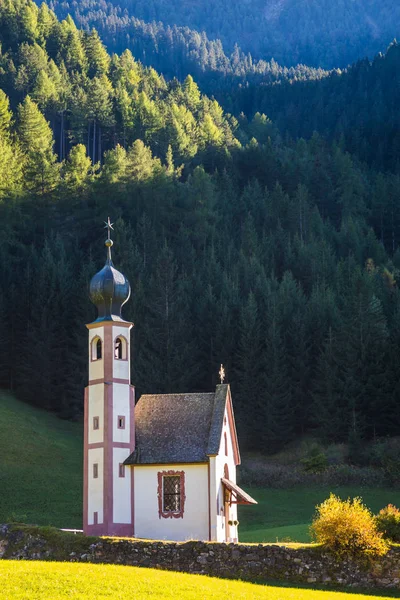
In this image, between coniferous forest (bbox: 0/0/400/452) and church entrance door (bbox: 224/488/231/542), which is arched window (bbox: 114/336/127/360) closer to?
church entrance door (bbox: 224/488/231/542)

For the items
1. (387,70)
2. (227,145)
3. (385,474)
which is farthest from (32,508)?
(387,70)

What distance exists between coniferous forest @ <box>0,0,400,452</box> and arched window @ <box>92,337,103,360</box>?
29.1 m

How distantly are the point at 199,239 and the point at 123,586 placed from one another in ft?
261

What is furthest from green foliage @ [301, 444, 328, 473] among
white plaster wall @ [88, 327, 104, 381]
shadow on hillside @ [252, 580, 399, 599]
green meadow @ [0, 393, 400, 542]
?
shadow on hillside @ [252, 580, 399, 599]

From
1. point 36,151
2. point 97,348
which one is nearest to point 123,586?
point 97,348

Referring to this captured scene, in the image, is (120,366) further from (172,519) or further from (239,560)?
(239,560)

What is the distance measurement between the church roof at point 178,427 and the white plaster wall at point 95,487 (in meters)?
1.25

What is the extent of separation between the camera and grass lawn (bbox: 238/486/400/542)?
54016mm

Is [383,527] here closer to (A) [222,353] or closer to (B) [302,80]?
(A) [222,353]

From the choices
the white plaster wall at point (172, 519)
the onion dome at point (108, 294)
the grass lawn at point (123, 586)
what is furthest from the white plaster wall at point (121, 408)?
the grass lawn at point (123, 586)

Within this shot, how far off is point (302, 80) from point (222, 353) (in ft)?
378

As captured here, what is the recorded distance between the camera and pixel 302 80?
18688cm

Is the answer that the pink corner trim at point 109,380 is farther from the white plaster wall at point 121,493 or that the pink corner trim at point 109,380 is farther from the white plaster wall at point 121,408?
the white plaster wall at point 121,493

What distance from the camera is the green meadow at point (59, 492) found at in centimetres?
5607
